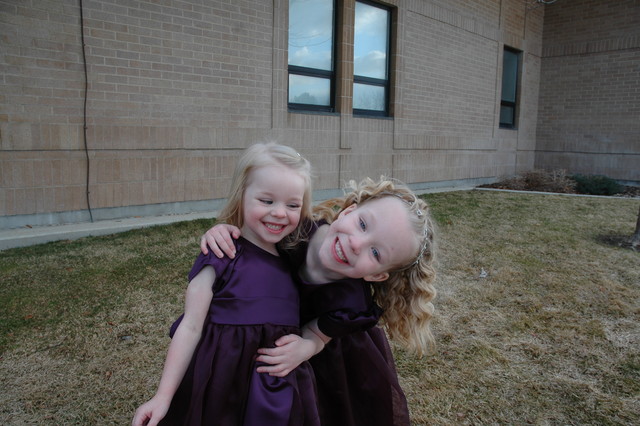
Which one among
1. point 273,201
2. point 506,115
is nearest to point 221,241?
point 273,201

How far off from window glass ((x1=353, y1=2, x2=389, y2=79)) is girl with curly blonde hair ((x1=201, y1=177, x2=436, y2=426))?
8039 mm

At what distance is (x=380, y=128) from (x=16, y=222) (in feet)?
20.8

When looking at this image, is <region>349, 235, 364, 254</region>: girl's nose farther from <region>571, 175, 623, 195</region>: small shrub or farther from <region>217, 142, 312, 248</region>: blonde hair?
<region>571, 175, 623, 195</region>: small shrub

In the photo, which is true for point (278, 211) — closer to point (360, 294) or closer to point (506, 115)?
point (360, 294)

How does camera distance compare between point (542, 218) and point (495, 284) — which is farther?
point (542, 218)

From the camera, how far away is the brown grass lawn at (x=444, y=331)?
109 inches

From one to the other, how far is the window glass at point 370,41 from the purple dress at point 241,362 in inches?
328

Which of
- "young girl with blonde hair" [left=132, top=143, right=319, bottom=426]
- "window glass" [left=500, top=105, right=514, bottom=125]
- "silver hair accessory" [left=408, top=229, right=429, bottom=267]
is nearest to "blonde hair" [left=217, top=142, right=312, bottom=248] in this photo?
"young girl with blonde hair" [left=132, top=143, right=319, bottom=426]

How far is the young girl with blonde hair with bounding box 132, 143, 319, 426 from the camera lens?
163 centimetres

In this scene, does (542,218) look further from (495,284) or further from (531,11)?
(531,11)

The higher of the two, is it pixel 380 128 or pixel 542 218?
pixel 380 128

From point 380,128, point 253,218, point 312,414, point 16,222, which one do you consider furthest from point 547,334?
point 380,128

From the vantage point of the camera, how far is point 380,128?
388 inches

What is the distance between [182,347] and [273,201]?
0.55 metres
